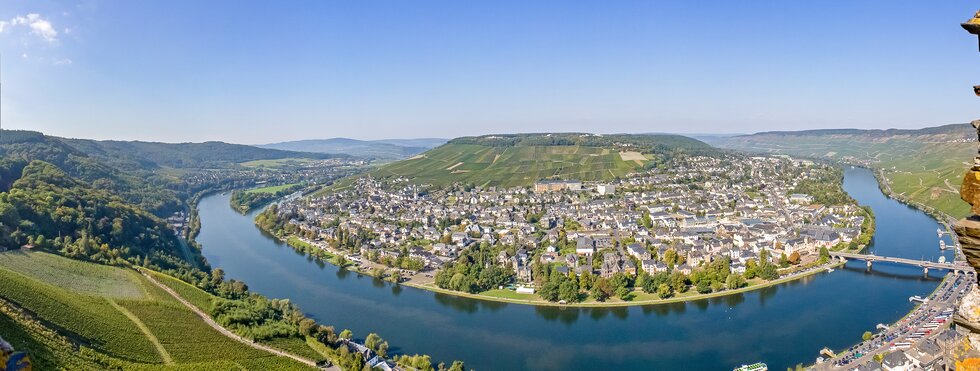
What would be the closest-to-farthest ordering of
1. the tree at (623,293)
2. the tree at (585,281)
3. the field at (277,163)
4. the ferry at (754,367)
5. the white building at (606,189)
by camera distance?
the ferry at (754,367) → the tree at (623,293) → the tree at (585,281) → the white building at (606,189) → the field at (277,163)

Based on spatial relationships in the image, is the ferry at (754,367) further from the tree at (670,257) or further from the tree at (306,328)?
the tree at (306,328)

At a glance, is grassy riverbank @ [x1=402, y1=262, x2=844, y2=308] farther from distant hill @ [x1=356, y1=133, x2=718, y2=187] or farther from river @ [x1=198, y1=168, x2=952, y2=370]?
distant hill @ [x1=356, y1=133, x2=718, y2=187]

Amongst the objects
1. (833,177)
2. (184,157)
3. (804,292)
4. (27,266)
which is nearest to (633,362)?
(804,292)

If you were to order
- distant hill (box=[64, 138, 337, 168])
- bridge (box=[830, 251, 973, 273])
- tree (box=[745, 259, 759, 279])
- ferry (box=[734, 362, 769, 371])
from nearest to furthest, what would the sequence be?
1. ferry (box=[734, 362, 769, 371])
2. bridge (box=[830, 251, 973, 273])
3. tree (box=[745, 259, 759, 279])
4. distant hill (box=[64, 138, 337, 168])

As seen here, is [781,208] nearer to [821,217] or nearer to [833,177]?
[821,217]

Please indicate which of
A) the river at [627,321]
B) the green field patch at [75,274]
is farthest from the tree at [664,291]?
the green field patch at [75,274]

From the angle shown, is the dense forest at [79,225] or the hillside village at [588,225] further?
the hillside village at [588,225]

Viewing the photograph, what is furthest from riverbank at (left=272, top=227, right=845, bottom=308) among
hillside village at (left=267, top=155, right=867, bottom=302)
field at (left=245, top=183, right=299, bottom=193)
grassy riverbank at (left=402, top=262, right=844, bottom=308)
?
field at (left=245, top=183, right=299, bottom=193)

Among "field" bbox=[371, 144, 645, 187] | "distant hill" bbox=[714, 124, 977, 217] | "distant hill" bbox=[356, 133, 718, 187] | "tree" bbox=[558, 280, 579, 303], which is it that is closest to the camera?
"tree" bbox=[558, 280, 579, 303]
